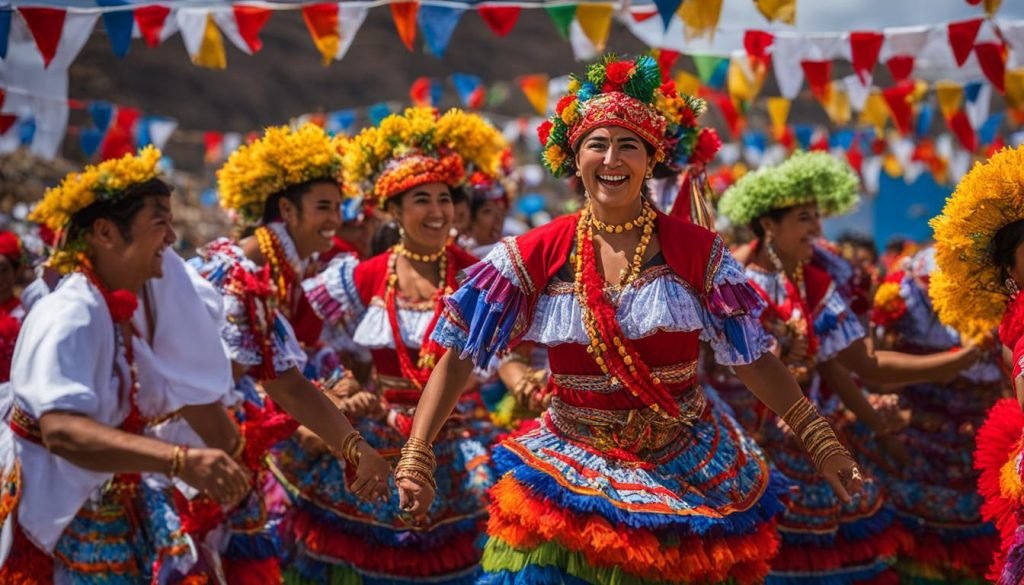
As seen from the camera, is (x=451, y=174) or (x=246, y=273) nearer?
(x=246, y=273)

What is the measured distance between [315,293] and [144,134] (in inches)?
409

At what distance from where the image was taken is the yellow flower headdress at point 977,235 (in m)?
4.05

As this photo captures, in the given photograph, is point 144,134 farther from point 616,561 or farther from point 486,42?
point 486,42

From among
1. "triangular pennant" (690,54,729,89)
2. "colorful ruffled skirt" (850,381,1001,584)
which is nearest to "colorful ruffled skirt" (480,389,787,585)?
"colorful ruffled skirt" (850,381,1001,584)

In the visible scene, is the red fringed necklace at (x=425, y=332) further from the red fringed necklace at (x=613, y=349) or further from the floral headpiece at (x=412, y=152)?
the red fringed necklace at (x=613, y=349)

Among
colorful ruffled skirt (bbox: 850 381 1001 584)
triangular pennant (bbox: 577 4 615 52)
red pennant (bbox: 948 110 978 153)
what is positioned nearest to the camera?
colorful ruffled skirt (bbox: 850 381 1001 584)

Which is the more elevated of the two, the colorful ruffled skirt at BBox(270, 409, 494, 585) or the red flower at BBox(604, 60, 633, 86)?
the red flower at BBox(604, 60, 633, 86)

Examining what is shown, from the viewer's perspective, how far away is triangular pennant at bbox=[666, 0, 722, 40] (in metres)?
7.47

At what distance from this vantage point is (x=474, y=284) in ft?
13.7

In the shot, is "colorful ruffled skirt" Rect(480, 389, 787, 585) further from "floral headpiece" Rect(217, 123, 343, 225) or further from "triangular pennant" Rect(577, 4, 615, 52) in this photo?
"triangular pennant" Rect(577, 4, 615, 52)

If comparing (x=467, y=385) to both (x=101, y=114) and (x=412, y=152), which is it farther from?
(x=101, y=114)

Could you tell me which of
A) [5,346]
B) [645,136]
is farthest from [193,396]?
[645,136]

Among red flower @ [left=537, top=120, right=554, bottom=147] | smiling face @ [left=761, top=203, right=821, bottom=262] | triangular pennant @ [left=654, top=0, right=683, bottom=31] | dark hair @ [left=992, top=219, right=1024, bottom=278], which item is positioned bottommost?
smiling face @ [left=761, top=203, right=821, bottom=262]

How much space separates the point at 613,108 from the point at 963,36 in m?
5.37
